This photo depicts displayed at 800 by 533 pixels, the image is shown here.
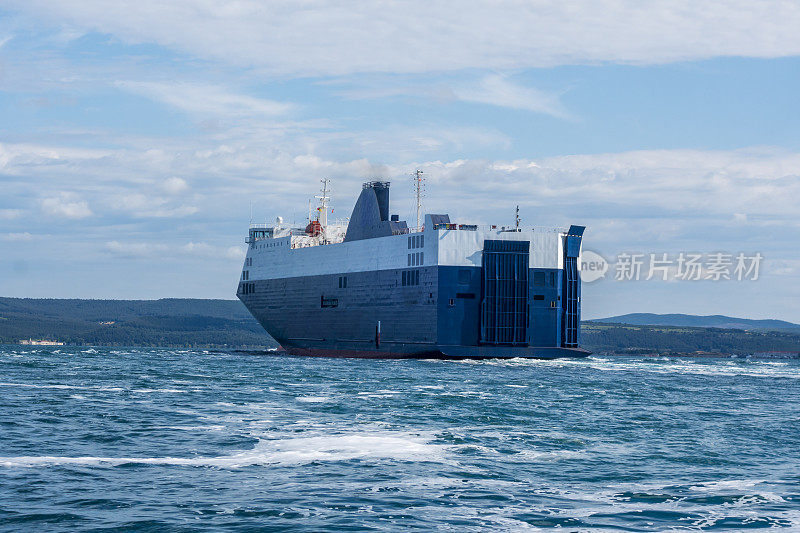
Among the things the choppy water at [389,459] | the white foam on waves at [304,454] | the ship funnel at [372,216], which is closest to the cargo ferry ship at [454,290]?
the ship funnel at [372,216]

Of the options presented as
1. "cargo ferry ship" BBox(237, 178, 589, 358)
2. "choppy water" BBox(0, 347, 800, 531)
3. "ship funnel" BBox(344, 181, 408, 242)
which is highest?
"ship funnel" BBox(344, 181, 408, 242)

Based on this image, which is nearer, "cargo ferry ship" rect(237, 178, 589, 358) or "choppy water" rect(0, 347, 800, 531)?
"choppy water" rect(0, 347, 800, 531)

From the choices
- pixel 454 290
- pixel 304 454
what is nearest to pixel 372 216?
pixel 454 290

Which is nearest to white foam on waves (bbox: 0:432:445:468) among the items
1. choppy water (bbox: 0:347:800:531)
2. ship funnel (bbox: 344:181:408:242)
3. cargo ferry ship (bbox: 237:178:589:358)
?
choppy water (bbox: 0:347:800:531)

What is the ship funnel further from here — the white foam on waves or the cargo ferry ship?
the white foam on waves

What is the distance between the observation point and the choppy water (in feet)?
65.2

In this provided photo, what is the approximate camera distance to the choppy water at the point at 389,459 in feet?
65.2

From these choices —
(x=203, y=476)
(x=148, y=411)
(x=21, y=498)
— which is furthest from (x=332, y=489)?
(x=148, y=411)

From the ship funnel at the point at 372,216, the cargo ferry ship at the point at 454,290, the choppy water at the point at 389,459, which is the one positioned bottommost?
the choppy water at the point at 389,459

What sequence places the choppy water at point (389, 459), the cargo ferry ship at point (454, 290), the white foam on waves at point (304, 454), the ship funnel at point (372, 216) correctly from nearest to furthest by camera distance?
1. the choppy water at point (389, 459)
2. the white foam on waves at point (304, 454)
3. the cargo ferry ship at point (454, 290)
4. the ship funnel at point (372, 216)

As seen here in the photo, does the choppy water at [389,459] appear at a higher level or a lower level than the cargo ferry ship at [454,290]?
lower

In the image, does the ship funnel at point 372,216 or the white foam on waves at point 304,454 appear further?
the ship funnel at point 372,216

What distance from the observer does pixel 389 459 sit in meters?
27.1

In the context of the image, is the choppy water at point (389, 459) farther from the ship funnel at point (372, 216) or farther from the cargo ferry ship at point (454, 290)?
the ship funnel at point (372, 216)
